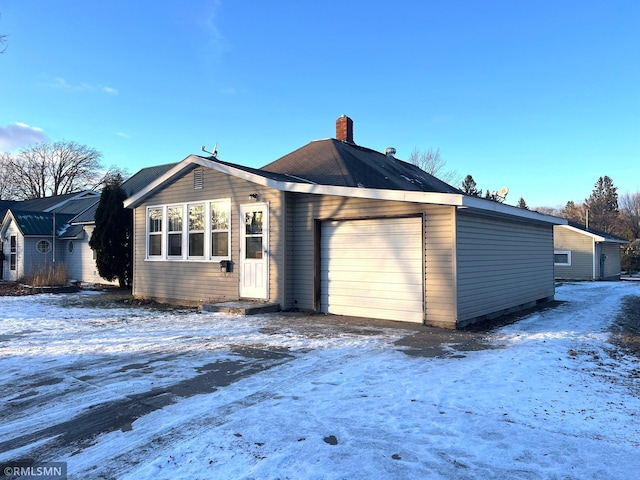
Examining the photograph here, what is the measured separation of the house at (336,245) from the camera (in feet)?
28.1

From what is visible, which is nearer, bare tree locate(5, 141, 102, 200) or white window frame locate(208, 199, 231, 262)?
white window frame locate(208, 199, 231, 262)

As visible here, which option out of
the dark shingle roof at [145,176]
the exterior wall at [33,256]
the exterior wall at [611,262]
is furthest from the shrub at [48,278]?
the exterior wall at [611,262]

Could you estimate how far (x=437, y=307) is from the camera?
8.45 meters

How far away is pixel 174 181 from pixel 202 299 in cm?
348

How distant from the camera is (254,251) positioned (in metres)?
10.8

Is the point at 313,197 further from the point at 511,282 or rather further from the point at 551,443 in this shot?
the point at 551,443

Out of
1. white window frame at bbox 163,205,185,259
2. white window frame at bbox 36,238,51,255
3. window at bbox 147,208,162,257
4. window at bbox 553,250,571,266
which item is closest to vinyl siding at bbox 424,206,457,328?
white window frame at bbox 163,205,185,259

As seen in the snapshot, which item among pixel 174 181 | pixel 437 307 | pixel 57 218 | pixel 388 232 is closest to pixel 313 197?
pixel 388 232

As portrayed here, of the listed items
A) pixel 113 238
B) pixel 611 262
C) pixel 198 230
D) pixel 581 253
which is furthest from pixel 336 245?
pixel 611 262

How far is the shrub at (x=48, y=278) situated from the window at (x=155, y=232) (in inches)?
215

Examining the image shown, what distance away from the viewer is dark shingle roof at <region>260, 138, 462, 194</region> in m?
12.7

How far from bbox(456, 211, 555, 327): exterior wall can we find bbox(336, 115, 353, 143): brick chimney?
25.3 feet

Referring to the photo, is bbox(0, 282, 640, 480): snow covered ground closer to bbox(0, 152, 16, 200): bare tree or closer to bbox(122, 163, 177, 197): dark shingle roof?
bbox(122, 163, 177, 197): dark shingle roof

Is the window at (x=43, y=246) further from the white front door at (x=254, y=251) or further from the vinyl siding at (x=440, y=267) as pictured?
the vinyl siding at (x=440, y=267)
